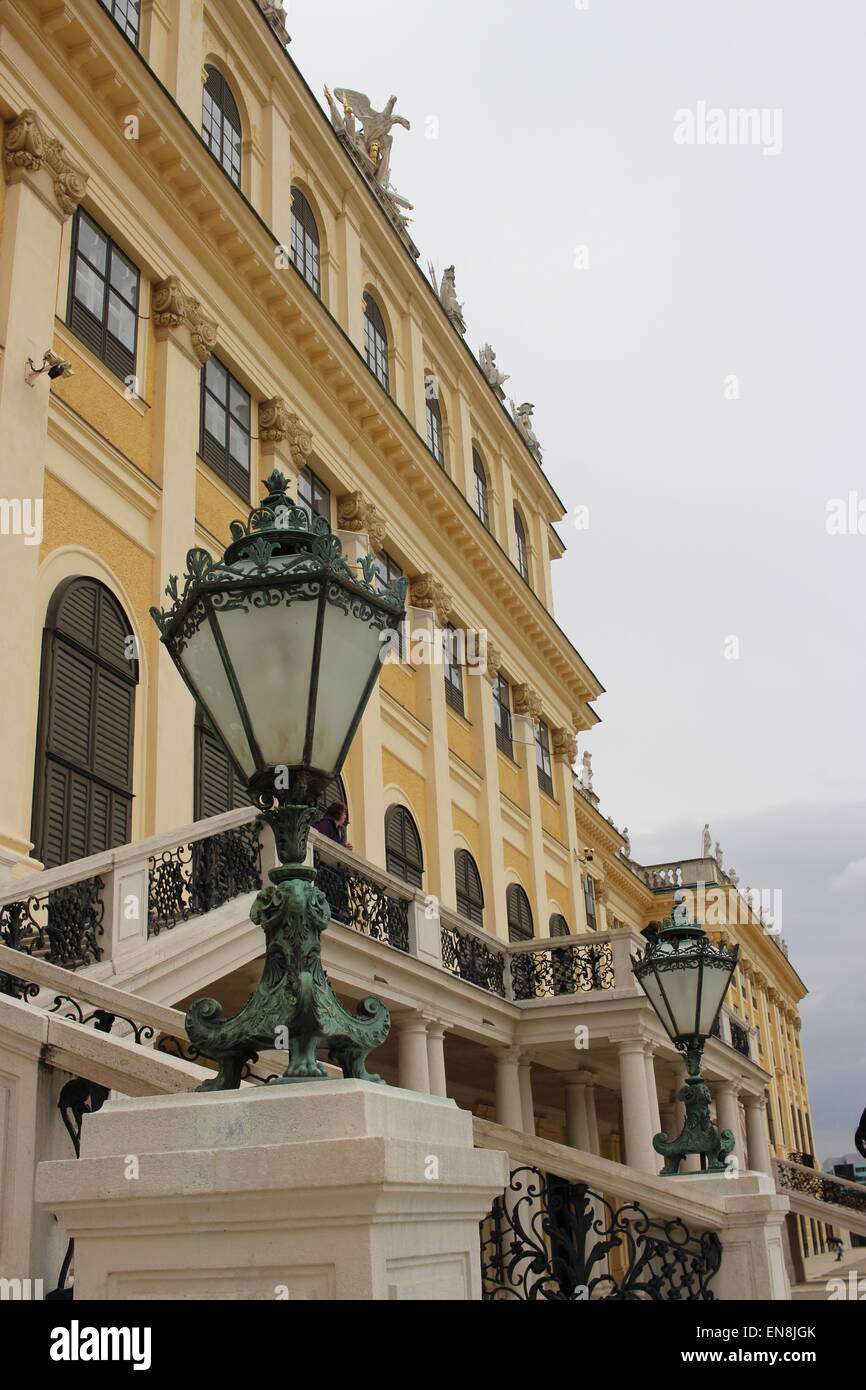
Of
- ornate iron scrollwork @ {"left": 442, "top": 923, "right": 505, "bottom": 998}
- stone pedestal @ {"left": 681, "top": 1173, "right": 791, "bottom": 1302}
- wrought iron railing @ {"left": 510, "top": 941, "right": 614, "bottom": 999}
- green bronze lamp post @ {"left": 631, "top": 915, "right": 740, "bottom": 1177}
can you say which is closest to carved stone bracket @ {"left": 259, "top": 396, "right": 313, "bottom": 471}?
ornate iron scrollwork @ {"left": 442, "top": 923, "right": 505, "bottom": 998}

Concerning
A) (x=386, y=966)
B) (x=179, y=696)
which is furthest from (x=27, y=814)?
(x=386, y=966)

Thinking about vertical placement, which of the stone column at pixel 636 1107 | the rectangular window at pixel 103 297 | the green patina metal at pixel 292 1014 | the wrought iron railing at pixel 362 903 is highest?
the rectangular window at pixel 103 297

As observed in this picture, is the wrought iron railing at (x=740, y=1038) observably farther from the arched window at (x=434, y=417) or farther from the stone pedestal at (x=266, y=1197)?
the stone pedestal at (x=266, y=1197)

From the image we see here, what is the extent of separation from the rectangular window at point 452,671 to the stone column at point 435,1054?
363 inches

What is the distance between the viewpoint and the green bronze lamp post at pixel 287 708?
3076 millimetres

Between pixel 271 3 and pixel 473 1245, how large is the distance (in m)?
20.4

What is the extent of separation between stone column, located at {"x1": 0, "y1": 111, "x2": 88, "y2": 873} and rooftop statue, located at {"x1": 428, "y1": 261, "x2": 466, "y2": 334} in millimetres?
13972

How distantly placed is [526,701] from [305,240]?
37.2 ft

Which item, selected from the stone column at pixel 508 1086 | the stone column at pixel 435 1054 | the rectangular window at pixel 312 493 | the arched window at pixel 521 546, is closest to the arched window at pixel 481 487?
the arched window at pixel 521 546

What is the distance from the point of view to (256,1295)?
2.69 m

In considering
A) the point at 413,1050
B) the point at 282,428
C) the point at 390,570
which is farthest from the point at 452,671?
the point at 413,1050

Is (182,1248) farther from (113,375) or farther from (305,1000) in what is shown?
(113,375)

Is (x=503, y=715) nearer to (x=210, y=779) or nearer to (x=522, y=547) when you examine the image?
(x=522, y=547)

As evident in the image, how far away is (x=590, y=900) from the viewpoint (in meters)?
37.0
